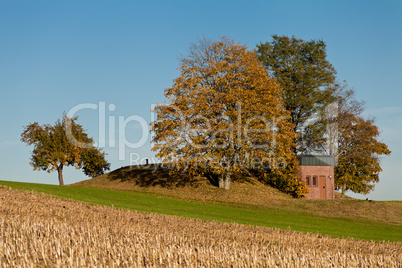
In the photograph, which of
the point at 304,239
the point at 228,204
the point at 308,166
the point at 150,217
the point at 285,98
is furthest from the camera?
the point at 285,98

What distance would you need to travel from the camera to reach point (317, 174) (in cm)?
4322

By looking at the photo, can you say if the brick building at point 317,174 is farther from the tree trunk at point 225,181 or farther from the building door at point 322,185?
the tree trunk at point 225,181

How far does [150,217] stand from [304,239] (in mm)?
5699

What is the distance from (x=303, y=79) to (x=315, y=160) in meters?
9.36

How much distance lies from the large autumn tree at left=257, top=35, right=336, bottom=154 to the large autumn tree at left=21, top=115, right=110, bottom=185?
78.4 ft

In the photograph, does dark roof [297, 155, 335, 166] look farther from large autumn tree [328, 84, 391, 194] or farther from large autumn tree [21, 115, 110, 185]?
large autumn tree [21, 115, 110, 185]

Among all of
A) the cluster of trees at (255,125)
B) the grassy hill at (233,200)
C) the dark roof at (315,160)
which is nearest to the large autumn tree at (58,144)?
the cluster of trees at (255,125)

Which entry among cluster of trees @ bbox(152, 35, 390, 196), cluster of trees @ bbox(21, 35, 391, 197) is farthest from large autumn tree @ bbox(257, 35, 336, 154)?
cluster of trees @ bbox(152, 35, 390, 196)

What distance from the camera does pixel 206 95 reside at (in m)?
36.0

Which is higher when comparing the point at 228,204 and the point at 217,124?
the point at 217,124

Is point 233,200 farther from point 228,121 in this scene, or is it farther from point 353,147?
point 353,147

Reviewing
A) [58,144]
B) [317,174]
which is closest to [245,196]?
[317,174]

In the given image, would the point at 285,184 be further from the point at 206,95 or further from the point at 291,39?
the point at 291,39

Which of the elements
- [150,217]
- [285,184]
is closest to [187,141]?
[285,184]
